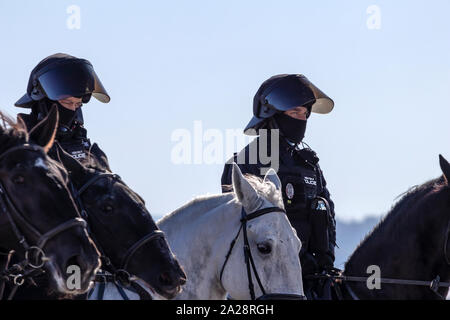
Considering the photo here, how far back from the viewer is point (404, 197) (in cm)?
1206

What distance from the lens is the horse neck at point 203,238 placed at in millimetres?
9789

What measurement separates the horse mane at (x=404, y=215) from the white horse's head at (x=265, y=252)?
2427 millimetres

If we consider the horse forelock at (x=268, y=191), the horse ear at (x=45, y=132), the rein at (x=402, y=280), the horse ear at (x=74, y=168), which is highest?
the horse ear at (x=45, y=132)

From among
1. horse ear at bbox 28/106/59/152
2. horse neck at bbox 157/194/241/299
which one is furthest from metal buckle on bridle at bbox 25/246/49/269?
horse neck at bbox 157/194/241/299

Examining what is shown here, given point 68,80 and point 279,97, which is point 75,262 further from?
point 279,97

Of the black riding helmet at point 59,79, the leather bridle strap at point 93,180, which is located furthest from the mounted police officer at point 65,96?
the leather bridle strap at point 93,180

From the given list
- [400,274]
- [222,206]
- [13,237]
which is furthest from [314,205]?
[13,237]

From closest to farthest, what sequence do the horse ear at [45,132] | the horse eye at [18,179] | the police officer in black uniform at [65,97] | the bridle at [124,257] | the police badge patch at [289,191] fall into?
the horse eye at [18,179]
the horse ear at [45,132]
the bridle at [124,257]
the police officer in black uniform at [65,97]
the police badge patch at [289,191]

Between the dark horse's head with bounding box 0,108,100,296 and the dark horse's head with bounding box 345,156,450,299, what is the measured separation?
16.8 ft

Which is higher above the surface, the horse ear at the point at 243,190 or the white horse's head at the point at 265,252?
the horse ear at the point at 243,190

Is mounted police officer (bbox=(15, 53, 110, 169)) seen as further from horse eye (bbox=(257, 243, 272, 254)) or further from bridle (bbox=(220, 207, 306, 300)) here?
horse eye (bbox=(257, 243, 272, 254))

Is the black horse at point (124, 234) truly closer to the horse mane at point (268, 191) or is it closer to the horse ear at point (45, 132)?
the horse ear at point (45, 132)
